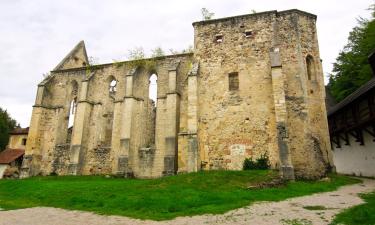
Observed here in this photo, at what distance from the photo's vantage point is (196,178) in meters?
14.3

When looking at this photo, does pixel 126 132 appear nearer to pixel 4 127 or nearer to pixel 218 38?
pixel 218 38

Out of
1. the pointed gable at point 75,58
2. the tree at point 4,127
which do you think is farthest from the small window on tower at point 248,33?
the tree at point 4,127

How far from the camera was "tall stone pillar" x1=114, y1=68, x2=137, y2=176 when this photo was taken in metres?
20.5

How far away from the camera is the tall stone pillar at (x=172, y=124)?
19.5 metres

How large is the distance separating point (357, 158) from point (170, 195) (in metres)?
14.5

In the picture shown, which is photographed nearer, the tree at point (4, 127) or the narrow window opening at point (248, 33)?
the narrow window opening at point (248, 33)

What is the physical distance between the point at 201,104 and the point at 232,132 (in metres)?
2.63

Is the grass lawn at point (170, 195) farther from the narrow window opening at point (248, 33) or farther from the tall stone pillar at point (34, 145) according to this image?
the narrow window opening at point (248, 33)

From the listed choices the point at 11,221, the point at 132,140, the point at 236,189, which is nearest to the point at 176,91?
the point at 132,140

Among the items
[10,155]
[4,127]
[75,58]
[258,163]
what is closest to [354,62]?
[258,163]

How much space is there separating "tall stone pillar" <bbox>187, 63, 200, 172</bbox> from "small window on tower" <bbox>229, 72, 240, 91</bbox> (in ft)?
7.04

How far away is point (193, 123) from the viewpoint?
59.0 feet

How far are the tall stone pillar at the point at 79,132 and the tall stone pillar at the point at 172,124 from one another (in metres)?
6.78

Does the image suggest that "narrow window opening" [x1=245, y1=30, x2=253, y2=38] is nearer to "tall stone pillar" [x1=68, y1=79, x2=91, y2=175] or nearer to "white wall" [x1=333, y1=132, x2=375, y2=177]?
"white wall" [x1=333, y1=132, x2=375, y2=177]
